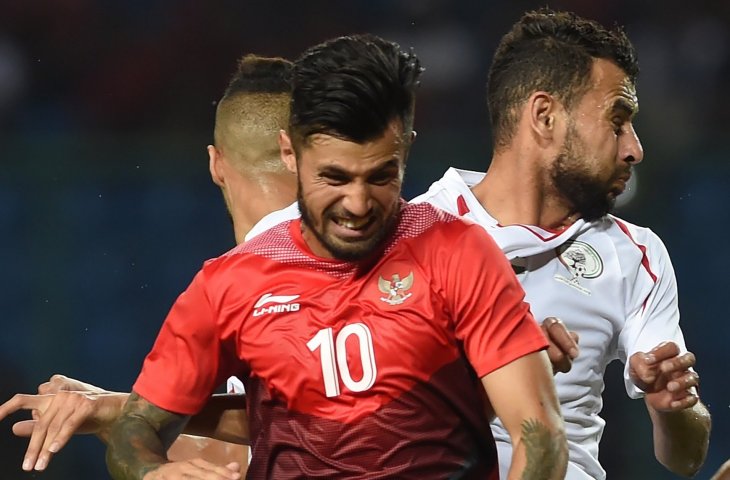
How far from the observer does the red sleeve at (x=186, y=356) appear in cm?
283

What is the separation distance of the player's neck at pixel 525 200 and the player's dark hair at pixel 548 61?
0.40 ft

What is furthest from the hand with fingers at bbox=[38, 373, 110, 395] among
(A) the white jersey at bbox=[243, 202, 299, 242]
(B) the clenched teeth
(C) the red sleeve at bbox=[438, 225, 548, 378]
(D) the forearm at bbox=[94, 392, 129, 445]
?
(C) the red sleeve at bbox=[438, 225, 548, 378]

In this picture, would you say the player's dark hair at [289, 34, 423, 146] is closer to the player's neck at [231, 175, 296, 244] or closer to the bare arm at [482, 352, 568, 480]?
the bare arm at [482, 352, 568, 480]

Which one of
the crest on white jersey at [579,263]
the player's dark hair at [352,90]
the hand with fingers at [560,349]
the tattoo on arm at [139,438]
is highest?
the player's dark hair at [352,90]

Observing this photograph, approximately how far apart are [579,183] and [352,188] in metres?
1.11

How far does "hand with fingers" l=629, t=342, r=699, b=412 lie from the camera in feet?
9.82

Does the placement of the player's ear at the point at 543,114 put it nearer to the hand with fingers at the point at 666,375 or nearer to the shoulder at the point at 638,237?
the shoulder at the point at 638,237

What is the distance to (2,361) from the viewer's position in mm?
6016

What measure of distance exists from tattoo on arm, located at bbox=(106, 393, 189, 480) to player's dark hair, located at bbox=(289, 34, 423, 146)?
0.66 metres

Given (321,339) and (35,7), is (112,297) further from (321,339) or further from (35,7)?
(321,339)

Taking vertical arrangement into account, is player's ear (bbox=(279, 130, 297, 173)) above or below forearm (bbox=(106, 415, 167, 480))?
above

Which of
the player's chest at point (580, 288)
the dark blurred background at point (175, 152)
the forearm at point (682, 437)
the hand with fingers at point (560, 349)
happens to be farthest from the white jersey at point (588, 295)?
the dark blurred background at point (175, 152)

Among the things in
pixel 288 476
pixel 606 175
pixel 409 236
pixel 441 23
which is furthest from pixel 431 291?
pixel 441 23

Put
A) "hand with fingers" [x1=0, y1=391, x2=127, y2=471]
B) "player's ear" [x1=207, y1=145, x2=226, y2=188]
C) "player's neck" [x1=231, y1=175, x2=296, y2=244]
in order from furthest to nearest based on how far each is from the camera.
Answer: "player's ear" [x1=207, y1=145, x2=226, y2=188] < "player's neck" [x1=231, y1=175, x2=296, y2=244] < "hand with fingers" [x1=0, y1=391, x2=127, y2=471]
